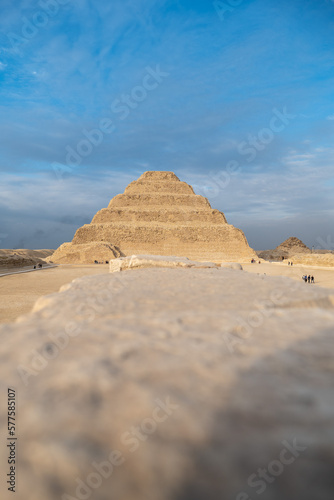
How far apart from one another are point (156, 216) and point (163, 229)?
11.4ft

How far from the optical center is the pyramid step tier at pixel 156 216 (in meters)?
44.2

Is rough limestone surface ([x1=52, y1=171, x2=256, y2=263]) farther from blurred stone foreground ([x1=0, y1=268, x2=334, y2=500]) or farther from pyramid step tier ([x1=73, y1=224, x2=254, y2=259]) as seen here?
blurred stone foreground ([x1=0, y1=268, x2=334, y2=500])

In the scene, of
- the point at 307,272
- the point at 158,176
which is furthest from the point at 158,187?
the point at 307,272

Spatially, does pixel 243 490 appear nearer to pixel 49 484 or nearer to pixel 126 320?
pixel 49 484

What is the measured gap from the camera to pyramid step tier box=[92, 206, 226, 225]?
4419 cm

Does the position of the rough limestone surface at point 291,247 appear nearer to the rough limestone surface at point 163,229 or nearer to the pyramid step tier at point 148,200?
the rough limestone surface at point 163,229

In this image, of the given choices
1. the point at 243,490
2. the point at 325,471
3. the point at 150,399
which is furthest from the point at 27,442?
the point at 325,471

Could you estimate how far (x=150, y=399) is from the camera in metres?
0.81

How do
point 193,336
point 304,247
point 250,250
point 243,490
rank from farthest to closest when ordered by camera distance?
point 304,247, point 250,250, point 193,336, point 243,490

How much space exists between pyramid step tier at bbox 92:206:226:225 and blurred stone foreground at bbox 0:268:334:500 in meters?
43.2

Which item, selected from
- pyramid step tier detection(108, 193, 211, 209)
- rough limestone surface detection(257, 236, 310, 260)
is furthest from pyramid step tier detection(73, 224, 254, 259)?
rough limestone surface detection(257, 236, 310, 260)

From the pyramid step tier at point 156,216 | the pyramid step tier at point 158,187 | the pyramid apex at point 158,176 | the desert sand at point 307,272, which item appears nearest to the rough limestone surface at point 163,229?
the pyramid step tier at point 156,216

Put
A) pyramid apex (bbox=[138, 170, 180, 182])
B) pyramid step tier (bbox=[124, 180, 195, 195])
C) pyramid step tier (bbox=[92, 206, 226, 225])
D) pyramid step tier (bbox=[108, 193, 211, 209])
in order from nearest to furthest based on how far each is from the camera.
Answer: pyramid step tier (bbox=[92, 206, 226, 225])
pyramid step tier (bbox=[108, 193, 211, 209])
pyramid step tier (bbox=[124, 180, 195, 195])
pyramid apex (bbox=[138, 170, 180, 182])

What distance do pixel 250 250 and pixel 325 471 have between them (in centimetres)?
4244
